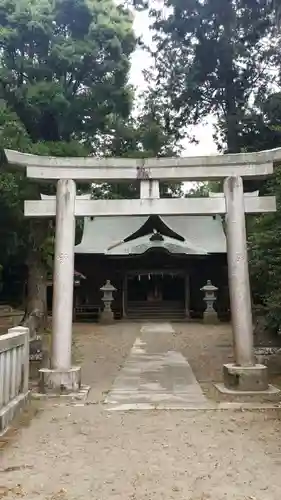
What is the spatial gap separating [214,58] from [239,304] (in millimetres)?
22028

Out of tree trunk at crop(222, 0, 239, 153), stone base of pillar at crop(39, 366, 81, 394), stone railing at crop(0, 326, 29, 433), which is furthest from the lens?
tree trunk at crop(222, 0, 239, 153)

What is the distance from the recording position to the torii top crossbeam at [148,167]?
8672mm

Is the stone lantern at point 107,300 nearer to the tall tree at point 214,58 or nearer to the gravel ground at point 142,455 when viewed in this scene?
the tall tree at point 214,58

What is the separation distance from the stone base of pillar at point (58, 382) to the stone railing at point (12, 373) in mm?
680

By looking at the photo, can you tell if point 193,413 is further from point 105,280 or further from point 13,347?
point 105,280

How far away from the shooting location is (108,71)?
75.6ft

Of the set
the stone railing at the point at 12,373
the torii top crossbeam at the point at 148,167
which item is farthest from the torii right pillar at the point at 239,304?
the stone railing at the point at 12,373

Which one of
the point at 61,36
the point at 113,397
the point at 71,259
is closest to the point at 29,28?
the point at 61,36

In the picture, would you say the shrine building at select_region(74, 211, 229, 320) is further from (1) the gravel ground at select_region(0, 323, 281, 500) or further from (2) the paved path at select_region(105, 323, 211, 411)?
(1) the gravel ground at select_region(0, 323, 281, 500)

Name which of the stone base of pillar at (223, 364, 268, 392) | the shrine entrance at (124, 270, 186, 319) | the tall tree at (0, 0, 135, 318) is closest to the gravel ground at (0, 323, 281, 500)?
the stone base of pillar at (223, 364, 268, 392)

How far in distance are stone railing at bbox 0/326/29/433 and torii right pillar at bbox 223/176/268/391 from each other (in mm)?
3300

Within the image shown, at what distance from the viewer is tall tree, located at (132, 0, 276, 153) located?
2497 centimetres

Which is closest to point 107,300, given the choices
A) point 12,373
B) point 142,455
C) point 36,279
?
point 36,279

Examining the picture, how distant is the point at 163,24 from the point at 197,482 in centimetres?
2654
